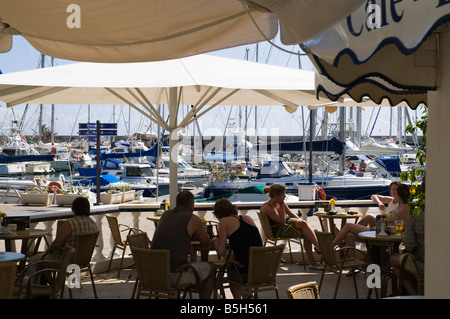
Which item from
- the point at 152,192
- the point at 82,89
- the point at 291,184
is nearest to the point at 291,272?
the point at 82,89

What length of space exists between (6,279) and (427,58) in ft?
10.4

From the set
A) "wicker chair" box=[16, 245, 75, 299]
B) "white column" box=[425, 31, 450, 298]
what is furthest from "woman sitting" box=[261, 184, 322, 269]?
"white column" box=[425, 31, 450, 298]

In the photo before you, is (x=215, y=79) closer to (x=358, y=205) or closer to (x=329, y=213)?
(x=329, y=213)

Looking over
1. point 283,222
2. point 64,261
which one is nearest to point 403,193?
point 283,222

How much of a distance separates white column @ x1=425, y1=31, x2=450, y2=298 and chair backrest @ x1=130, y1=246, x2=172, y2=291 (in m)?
2.72

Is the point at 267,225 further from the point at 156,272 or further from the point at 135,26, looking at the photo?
the point at 135,26

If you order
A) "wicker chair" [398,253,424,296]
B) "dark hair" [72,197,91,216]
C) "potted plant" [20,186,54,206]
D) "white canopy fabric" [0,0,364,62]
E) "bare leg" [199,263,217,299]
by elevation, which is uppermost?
"white canopy fabric" [0,0,364,62]

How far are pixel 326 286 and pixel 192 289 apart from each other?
2.36m

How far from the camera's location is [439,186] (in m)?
2.70

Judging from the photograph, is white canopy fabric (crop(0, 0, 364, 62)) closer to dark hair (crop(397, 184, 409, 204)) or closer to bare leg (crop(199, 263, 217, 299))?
bare leg (crop(199, 263, 217, 299))

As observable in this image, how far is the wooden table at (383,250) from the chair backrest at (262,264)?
1.36 m

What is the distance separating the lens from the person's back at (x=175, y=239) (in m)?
5.50

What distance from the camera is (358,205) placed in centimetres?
991

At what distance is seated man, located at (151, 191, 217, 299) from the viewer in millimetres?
5500
